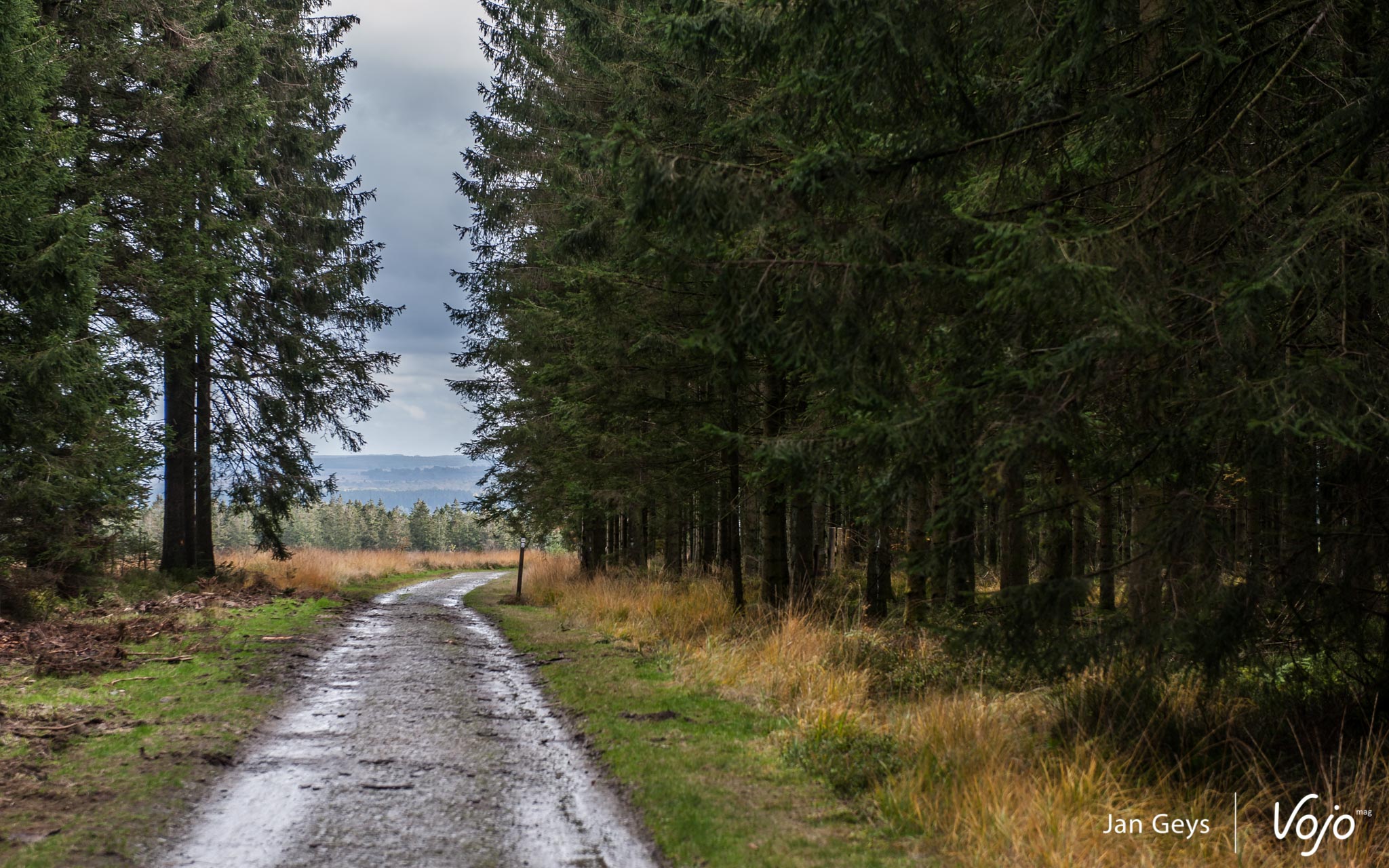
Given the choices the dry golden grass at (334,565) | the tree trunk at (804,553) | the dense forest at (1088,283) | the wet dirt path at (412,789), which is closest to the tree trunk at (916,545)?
the tree trunk at (804,553)

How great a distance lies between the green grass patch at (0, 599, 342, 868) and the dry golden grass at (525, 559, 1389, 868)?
182 inches

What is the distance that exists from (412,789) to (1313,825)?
577cm

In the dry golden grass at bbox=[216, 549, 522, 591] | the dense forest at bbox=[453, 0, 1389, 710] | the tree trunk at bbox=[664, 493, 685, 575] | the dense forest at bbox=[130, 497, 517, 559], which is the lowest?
the dense forest at bbox=[130, 497, 517, 559]

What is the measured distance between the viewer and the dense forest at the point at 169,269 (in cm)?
1047

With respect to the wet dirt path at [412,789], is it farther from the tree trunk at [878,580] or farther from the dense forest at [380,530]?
the dense forest at [380,530]

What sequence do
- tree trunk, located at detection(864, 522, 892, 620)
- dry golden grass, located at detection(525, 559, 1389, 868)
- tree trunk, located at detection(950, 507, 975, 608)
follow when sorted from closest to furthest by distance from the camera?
dry golden grass, located at detection(525, 559, 1389, 868) < tree trunk, located at detection(950, 507, 975, 608) < tree trunk, located at detection(864, 522, 892, 620)

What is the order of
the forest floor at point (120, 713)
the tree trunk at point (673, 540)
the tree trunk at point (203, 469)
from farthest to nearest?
the tree trunk at point (203, 469) → the tree trunk at point (673, 540) → the forest floor at point (120, 713)

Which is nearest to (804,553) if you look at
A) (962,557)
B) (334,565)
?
(962,557)

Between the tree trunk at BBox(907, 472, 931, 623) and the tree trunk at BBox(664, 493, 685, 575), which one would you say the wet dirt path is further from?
the tree trunk at BBox(664, 493, 685, 575)

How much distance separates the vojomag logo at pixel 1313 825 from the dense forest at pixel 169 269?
12.7 m

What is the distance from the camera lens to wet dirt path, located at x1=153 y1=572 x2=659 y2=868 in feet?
16.1

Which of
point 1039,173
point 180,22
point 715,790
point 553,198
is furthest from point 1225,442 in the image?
point 180,22

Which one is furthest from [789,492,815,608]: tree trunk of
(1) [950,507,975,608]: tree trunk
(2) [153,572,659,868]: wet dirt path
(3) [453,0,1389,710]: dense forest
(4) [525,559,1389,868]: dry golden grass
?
(3) [453,0,1389,710]: dense forest

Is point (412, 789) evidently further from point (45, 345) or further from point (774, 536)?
point (45, 345)
